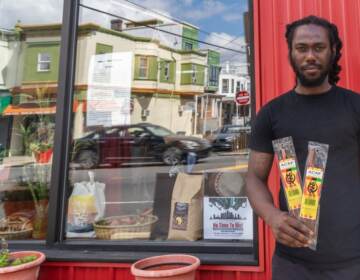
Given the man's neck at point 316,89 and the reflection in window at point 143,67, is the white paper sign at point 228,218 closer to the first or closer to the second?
the man's neck at point 316,89

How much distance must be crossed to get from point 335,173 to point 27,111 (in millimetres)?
2789

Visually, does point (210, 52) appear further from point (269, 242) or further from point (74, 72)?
point (269, 242)

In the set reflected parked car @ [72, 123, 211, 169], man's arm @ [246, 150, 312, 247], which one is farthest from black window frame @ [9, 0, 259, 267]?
man's arm @ [246, 150, 312, 247]

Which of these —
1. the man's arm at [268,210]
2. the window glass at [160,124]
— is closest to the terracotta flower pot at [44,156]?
the window glass at [160,124]

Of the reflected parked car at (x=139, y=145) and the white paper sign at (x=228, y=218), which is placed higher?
the reflected parked car at (x=139, y=145)

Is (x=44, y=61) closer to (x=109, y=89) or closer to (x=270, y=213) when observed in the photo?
(x=109, y=89)

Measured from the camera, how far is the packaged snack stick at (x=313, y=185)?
3.82ft

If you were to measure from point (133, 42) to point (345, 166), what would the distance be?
2.85 m

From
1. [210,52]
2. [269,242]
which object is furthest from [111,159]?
[269,242]

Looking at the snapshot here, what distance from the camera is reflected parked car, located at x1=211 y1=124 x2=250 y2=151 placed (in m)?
2.87

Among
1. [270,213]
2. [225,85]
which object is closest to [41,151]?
[225,85]

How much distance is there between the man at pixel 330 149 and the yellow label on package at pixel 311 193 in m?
0.04

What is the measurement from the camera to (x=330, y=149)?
1251 millimetres

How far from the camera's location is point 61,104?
8.65 feet
